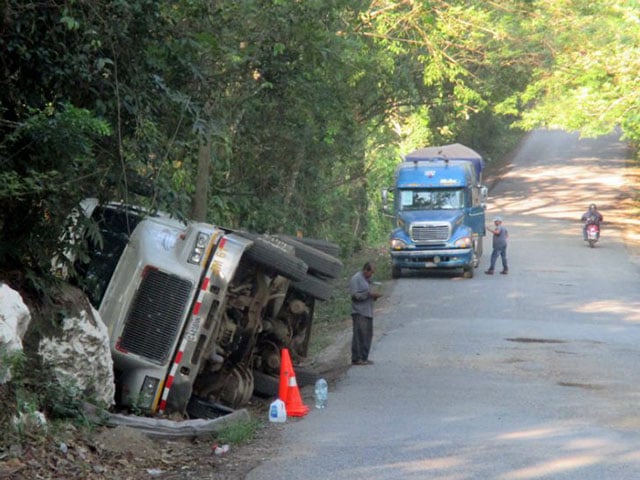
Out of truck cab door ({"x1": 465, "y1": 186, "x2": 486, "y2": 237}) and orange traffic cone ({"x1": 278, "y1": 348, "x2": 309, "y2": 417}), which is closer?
orange traffic cone ({"x1": 278, "y1": 348, "x2": 309, "y2": 417})

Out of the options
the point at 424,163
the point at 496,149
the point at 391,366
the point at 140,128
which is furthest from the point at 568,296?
the point at 496,149

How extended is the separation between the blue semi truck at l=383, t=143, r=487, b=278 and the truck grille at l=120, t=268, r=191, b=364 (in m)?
16.2

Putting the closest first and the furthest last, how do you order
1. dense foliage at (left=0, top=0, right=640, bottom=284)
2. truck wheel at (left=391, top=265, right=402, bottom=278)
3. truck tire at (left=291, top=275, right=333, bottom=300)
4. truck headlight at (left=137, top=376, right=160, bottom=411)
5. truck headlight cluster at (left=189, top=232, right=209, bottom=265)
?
dense foliage at (left=0, top=0, right=640, bottom=284), truck headlight at (left=137, top=376, right=160, bottom=411), truck headlight cluster at (left=189, top=232, right=209, bottom=265), truck tire at (left=291, top=275, right=333, bottom=300), truck wheel at (left=391, top=265, right=402, bottom=278)

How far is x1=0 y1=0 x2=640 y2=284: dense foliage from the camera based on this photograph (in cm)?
1006

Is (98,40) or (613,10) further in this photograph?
(613,10)

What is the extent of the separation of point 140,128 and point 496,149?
53644mm

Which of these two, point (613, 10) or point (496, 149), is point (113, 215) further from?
point (496, 149)

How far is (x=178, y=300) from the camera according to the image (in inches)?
462

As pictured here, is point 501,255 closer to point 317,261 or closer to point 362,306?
point 362,306

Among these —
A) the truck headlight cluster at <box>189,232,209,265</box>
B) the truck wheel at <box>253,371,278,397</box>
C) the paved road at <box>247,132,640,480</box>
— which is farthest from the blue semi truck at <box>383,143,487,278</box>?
the truck headlight cluster at <box>189,232,209,265</box>

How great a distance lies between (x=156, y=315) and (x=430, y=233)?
16.6 m

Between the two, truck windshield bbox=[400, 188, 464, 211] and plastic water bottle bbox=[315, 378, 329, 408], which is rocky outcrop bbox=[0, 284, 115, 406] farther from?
truck windshield bbox=[400, 188, 464, 211]

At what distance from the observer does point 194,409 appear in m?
12.1

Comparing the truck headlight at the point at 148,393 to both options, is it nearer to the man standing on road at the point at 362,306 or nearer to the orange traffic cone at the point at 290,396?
the orange traffic cone at the point at 290,396
